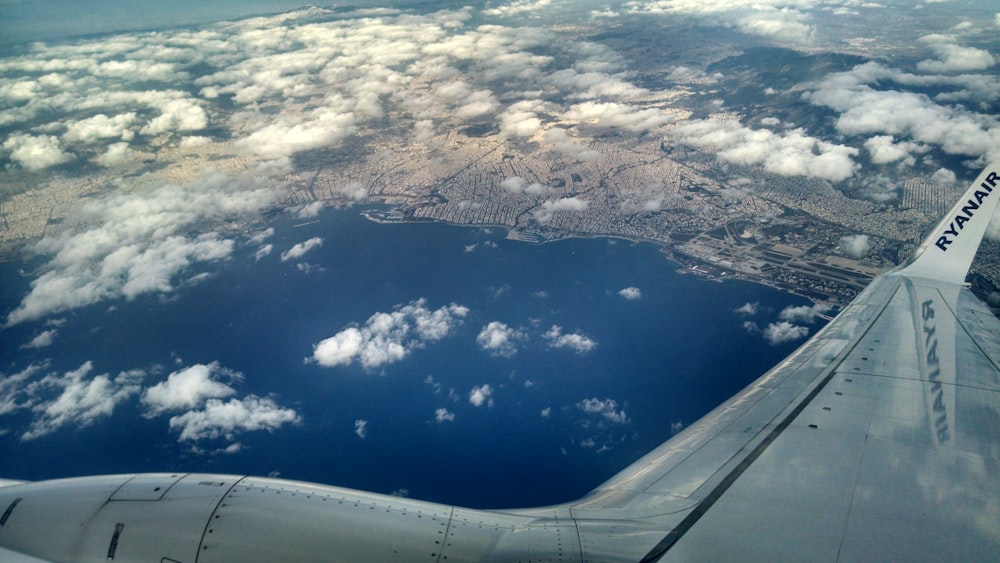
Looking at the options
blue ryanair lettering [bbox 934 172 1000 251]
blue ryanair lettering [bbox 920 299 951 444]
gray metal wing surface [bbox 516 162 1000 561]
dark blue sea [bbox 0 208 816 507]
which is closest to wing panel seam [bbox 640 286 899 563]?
gray metal wing surface [bbox 516 162 1000 561]

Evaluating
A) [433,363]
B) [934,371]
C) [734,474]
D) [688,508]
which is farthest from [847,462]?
[433,363]

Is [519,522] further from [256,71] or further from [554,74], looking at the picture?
[256,71]

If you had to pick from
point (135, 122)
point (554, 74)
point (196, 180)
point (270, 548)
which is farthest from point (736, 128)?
point (135, 122)

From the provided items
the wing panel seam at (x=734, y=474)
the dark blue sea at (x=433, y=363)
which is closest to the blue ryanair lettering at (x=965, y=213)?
the wing panel seam at (x=734, y=474)

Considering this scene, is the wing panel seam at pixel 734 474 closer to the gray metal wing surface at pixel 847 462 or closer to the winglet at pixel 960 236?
the gray metal wing surface at pixel 847 462

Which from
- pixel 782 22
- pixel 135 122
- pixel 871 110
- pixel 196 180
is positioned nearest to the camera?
Answer: pixel 196 180

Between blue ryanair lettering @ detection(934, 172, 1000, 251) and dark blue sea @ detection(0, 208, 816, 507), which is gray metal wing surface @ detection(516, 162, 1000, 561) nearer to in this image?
blue ryanair lettering @ detection(934, 172, 1000, 251)

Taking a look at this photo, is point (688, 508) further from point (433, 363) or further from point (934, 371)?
point (433, 363)
